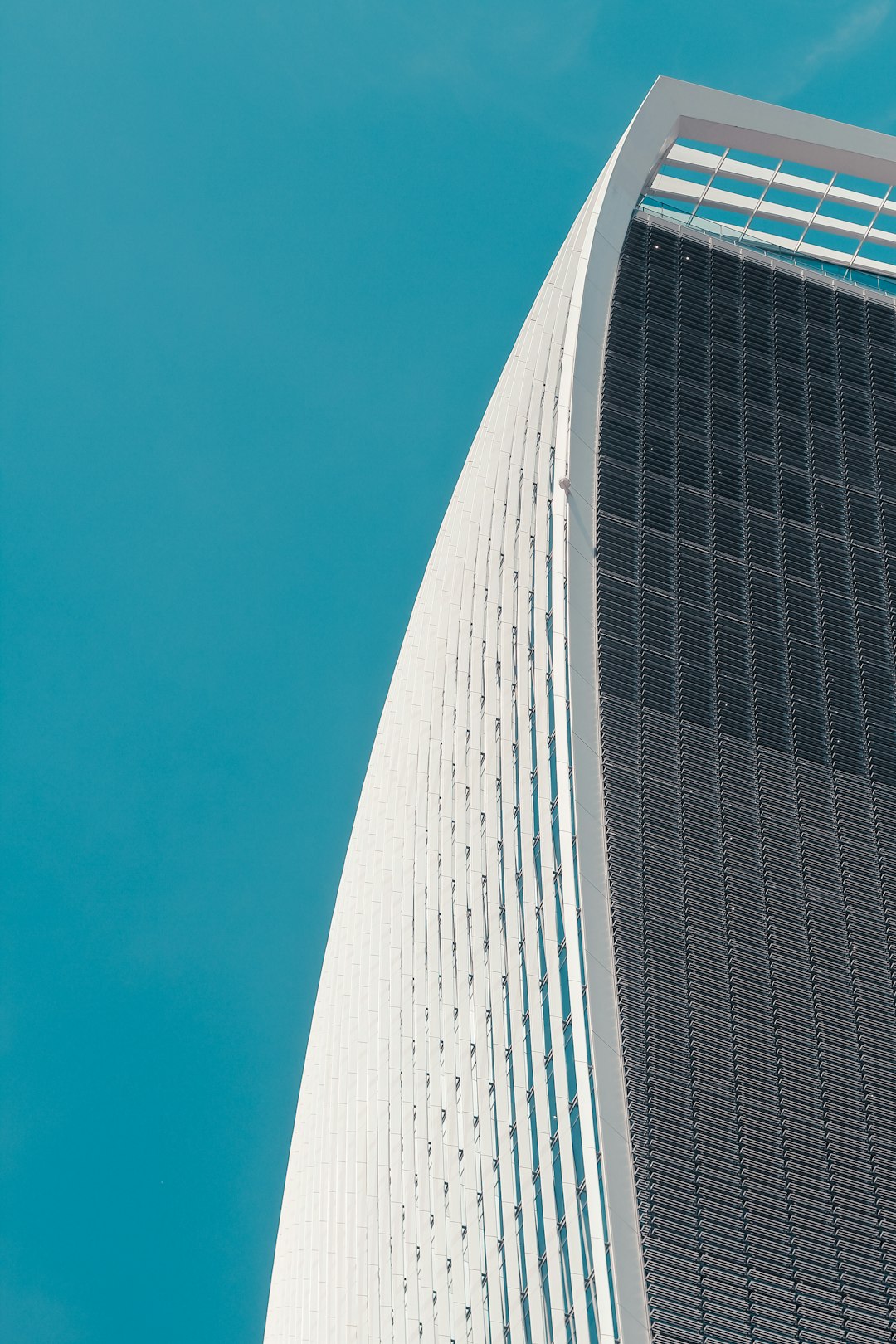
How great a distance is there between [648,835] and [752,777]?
4.47 meters

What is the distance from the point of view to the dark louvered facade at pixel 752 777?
3691 cm

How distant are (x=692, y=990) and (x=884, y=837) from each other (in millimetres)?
9045

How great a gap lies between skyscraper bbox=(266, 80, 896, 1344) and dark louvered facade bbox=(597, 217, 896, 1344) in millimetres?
101

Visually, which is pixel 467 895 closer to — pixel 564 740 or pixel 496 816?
pixel 496 816

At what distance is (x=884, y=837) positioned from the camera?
A: 4678 cm

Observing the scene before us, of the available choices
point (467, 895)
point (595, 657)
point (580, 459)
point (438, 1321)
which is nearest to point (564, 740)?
point (595, 657)

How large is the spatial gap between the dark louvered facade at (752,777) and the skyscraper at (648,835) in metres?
0.10

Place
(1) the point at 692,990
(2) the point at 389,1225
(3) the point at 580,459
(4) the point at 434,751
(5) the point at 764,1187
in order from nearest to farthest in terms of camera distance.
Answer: (5) the point at 764,1187
(1) the point at 692,990
(2) the point at 389,1225
(3) the point at 580,459
(4) the point at 434,751

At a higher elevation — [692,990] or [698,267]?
[698,267]

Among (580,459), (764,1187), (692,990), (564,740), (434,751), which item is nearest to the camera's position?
(764,1187)

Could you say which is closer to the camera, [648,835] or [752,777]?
[648,835]

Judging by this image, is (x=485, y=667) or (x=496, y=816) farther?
(x=485, y=667)

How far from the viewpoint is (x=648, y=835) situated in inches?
1731

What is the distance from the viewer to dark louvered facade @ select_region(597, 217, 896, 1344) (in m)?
36.9
